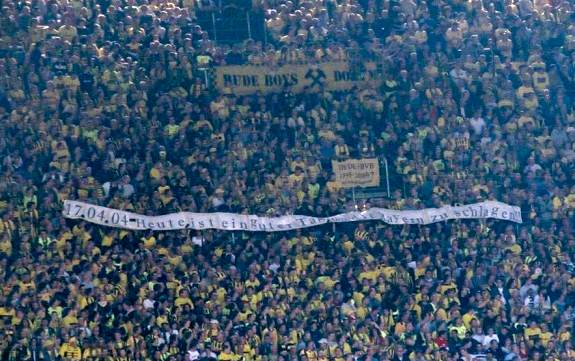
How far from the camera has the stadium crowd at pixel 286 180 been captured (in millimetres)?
27984

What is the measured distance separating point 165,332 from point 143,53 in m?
6.52

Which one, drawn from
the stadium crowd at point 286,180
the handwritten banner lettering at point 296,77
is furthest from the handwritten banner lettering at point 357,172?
the handwritten banner lettering at point 296,77

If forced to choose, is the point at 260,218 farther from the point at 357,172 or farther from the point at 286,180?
the point at 357,172

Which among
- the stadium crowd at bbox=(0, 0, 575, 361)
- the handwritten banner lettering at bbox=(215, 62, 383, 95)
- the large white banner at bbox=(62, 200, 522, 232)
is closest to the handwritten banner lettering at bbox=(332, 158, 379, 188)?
the stadium crowd at bbox=(0, 0, 575, 361)

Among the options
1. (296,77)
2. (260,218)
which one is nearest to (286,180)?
(260,218)

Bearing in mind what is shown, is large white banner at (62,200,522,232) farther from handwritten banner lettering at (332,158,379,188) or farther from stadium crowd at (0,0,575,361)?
handwritten banner lettering at (332,158,379,188)

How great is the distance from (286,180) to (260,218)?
1.01 m

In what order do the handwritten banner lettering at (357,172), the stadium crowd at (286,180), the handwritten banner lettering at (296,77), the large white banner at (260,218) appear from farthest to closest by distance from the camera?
the handwritten banner lettering at (296,77) → the handwritten banner lettering at (357,172) → the large white banner at (260,218) → the stadium crowd at (286,180)

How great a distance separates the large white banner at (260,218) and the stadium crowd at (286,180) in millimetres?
175

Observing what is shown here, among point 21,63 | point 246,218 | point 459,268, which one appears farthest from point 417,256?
point 21,63

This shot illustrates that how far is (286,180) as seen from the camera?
30.9 metres

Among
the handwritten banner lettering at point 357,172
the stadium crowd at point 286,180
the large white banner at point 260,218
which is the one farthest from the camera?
the handwritten banner lettering at point 357,172

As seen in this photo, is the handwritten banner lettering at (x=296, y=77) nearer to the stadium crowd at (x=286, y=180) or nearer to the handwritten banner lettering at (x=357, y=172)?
the stadium crowd at (x=286, y=180)

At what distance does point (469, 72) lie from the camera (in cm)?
3391
